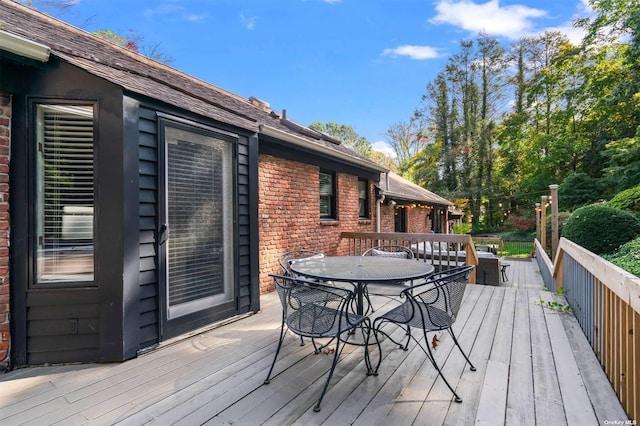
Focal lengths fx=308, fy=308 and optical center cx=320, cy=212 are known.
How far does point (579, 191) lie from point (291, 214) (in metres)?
18.7

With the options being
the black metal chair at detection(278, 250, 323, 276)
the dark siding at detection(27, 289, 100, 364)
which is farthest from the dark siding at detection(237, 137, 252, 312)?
the dark siding at detection(27, 289, 100, 364)

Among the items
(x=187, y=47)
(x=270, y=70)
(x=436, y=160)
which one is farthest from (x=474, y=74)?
(x=187, y=47)

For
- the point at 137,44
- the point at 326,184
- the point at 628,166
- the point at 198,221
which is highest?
the point at 137,44

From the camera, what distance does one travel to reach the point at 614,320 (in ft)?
7.52

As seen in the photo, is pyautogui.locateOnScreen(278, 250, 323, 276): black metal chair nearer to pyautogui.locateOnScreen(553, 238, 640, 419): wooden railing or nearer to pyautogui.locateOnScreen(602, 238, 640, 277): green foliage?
pyautogui.locateOnScreen(553, 238, 640, 419): wooden railing

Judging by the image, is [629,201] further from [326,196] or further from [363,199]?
[326,196]

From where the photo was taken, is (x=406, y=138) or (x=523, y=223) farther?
(x=406, y=138)

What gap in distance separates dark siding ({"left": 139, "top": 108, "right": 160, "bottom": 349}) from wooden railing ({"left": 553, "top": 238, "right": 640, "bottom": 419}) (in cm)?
351

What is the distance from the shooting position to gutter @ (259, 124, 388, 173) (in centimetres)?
460

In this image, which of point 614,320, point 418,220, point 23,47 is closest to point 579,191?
point 418,220

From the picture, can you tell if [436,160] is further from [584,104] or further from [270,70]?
[270,70]

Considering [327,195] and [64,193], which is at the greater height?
[327,195]

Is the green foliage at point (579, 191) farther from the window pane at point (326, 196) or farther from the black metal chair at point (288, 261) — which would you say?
the black metal chair at point (288, 261)

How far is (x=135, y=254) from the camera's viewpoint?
2756 millimetres
